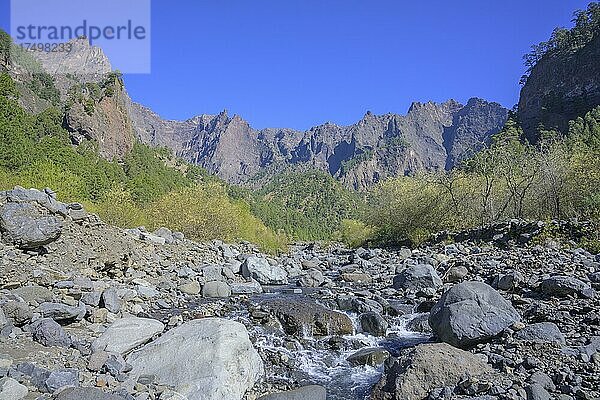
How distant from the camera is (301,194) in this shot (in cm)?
13612

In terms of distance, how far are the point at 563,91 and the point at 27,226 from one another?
84763 millimetres

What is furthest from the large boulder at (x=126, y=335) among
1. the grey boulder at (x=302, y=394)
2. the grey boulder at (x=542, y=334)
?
the grey boulder at (x=542, y=334)

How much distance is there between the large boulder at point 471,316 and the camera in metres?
9.30

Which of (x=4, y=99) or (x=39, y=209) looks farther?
(x=4, y=99)

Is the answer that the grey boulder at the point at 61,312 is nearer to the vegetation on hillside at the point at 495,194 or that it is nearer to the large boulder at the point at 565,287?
the large boulder at the point at 565,287

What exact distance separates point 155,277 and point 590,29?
8998 cm

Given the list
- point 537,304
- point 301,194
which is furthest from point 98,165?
point 301,194

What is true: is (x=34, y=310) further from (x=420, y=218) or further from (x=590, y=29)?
(x=590, y=29)

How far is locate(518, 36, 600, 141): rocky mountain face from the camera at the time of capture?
234 ft

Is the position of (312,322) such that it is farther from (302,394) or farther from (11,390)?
(11,390)

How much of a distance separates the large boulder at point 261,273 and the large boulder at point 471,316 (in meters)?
11.5

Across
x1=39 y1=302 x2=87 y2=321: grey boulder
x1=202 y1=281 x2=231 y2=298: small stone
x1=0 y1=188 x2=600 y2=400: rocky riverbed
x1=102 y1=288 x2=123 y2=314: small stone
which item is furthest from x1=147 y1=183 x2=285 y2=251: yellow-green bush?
x1=39 y1=302 x2=87 y2=321: grey boulder

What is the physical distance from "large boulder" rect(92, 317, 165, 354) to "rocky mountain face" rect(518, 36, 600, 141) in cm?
7419

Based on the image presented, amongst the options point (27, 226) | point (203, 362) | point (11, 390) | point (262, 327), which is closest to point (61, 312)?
point (11, 390)
